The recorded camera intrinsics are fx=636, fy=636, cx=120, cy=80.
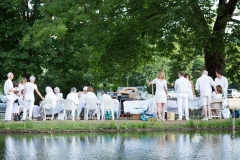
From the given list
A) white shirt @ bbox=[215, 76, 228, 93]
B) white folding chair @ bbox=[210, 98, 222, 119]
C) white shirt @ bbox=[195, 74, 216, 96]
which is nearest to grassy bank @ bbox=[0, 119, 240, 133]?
white shirt @ bbox=[195, 74, 216, 96]

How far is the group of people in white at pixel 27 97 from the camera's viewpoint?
2587cm

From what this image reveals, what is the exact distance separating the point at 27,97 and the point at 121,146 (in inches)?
417

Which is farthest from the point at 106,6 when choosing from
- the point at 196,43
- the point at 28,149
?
the point at 28,149

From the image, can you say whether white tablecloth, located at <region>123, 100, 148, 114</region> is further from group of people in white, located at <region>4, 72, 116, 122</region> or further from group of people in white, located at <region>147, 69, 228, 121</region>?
group of people in white, located at <region>147, 69, 228, 121</region>

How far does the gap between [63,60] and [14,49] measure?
346 centimetres

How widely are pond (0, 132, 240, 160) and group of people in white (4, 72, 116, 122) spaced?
5.47 metres

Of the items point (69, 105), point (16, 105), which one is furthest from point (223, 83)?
point (16, 105)

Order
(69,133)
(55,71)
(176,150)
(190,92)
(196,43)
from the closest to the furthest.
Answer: (176,150)
(69,133)
(190,92)
(196,43)
(55,71)

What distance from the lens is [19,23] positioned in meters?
42.9

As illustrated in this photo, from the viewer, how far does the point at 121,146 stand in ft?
52.3

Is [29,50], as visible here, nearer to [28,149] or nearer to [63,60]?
[63,60]

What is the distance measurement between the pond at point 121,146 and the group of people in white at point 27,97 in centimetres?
547

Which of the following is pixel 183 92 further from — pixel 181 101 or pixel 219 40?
pixel 219 40

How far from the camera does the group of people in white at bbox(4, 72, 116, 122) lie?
25.9 meters
